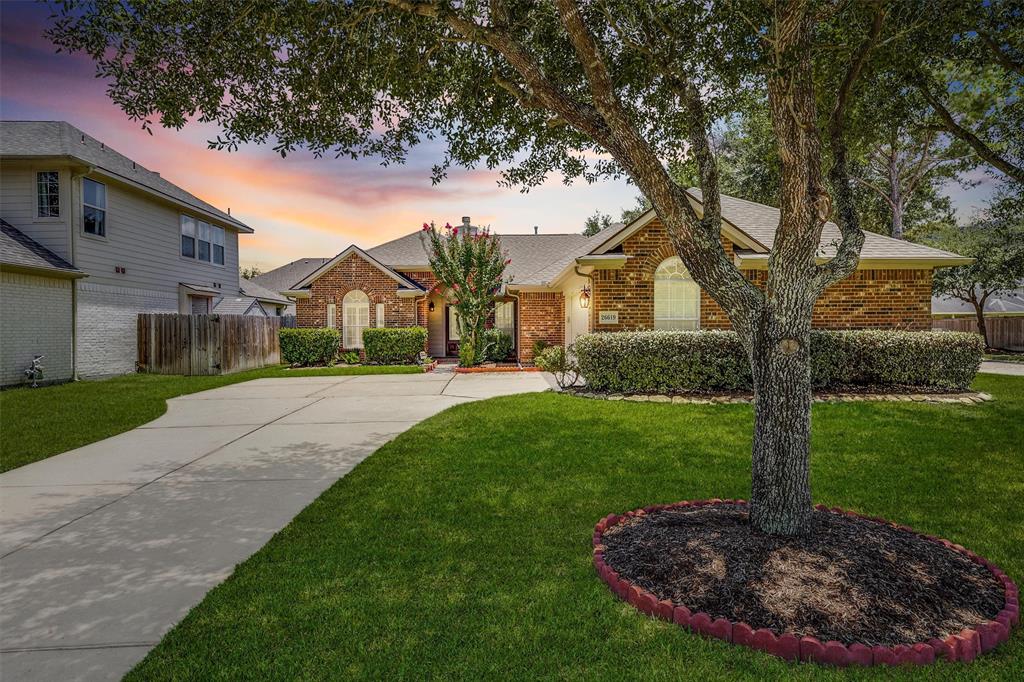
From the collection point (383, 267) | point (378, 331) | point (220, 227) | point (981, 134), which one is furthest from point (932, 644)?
point (220, 227)

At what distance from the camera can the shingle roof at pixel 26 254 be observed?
1221 cm

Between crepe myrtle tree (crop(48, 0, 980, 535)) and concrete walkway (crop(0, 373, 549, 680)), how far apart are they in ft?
12.8

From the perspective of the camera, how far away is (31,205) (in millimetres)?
14102

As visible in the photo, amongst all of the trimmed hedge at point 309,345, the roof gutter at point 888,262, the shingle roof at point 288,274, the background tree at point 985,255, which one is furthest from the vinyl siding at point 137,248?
the background tree at point 985,255

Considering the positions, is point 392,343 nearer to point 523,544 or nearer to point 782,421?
point 523,544

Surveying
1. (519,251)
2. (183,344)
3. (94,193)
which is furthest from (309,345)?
(519,251)

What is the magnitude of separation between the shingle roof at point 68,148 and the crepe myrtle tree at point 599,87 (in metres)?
11.8

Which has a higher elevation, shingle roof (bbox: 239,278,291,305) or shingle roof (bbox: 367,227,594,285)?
shingle roof (bbox: 367,227,594,285)

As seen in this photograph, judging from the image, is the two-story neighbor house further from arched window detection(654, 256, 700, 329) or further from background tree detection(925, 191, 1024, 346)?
background tree detection(925, 191, 1024, 346)

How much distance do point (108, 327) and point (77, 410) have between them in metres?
6.79

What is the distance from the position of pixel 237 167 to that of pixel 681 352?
406 inches

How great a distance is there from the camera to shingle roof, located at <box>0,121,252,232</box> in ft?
45.6

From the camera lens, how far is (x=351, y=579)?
11.1 ft

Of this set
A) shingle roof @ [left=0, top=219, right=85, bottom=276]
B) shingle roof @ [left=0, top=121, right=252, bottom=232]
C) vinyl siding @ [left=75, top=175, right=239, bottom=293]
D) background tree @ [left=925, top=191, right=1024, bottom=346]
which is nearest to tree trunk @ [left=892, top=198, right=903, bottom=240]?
background tree @ [left=925, top=191, right=1024, bottom=346]
